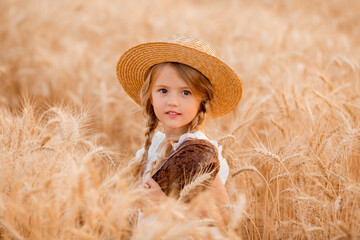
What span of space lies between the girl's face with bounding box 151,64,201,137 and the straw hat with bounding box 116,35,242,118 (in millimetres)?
89

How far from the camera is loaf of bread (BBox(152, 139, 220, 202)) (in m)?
1.36

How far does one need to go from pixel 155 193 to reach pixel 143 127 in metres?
1.25

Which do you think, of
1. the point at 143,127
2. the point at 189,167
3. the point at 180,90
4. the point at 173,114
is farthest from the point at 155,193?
the point at 143,127

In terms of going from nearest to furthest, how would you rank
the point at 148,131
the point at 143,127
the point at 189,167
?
the point at 189,167, the point at 148,131, the point at 143,127

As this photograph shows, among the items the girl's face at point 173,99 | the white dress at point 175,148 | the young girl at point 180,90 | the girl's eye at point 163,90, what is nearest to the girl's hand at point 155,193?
the young girl at point 180,90

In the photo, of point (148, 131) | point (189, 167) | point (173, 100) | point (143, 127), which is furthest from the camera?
point (143, 127)

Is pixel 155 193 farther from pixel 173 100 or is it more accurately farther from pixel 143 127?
pixel 143 127

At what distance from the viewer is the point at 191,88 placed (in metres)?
1.56

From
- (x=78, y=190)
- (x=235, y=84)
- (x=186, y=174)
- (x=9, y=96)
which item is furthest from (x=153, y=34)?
(x=78, y=190)

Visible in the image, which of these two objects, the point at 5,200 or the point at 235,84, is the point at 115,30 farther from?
the point at 5,200

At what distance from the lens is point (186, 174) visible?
4.51ft

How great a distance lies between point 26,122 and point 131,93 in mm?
656

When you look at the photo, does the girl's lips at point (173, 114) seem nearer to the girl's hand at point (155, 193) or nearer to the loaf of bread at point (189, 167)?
the loaf of bread at point (189, 167)

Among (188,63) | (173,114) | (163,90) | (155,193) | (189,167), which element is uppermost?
(188,63)
